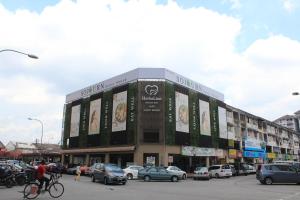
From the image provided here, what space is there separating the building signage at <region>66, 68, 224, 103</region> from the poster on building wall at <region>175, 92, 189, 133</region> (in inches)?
95.6

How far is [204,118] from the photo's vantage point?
61688 mm

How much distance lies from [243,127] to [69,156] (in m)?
35.7

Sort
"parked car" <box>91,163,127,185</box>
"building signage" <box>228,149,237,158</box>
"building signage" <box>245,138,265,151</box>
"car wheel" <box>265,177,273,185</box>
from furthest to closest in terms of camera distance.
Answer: "building signage" <box>245,138,265,151</box>
"building signage" <box>228,149,237,158</box>
"car wheel" <box>265,177,273,185</box>
"parked car" <box>91,163,127,185</box>

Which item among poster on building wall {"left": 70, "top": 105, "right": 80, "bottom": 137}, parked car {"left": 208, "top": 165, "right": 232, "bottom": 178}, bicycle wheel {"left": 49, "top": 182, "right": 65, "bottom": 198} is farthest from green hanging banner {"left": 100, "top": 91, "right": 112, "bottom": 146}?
bicycle wheel {"left": 49, "top": 182, "right": 65, "bottom": 198}

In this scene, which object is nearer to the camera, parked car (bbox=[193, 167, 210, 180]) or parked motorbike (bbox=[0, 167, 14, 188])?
parked motorbike (bbox=[0, 167, 14, 188])

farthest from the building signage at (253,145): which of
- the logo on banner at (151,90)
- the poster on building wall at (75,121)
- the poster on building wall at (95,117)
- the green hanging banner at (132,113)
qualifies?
the poster on building wall at (75,121)

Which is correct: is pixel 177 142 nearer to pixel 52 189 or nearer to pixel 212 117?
pixel 212 117

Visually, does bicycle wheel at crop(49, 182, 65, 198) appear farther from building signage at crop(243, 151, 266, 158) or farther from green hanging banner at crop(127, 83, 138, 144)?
building signage at crop(243, 151, 266, 158)

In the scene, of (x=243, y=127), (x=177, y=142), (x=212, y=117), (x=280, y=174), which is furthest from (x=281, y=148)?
(x=280, y=174)

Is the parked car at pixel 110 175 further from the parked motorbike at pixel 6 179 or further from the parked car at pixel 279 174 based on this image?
the parked car at pixel 279 174

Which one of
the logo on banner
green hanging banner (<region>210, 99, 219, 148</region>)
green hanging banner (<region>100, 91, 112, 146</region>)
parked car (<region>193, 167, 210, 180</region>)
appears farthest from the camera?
green hanging banner (<region>210, 99, 219, 148</region>)

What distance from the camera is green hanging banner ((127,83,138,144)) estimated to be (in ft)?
174

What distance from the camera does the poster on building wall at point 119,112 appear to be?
5544 cm

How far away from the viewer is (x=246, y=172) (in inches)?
2266
